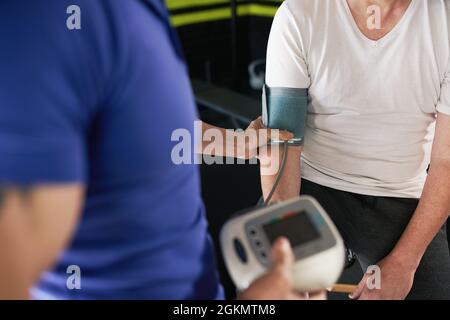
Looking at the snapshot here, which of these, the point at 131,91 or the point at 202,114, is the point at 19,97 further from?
the point at 202,114

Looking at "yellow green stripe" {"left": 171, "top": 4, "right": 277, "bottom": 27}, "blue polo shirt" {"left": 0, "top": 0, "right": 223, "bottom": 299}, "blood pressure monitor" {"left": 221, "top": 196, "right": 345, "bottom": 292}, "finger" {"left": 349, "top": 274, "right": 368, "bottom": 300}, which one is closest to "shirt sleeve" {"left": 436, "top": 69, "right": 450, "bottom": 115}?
"finger" {"left": 349, "top": 274, "right": 368, "bottom": 300}

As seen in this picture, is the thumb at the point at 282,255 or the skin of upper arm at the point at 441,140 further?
the skin of upper arm at the point at 441,140

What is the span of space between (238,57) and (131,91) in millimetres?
3650

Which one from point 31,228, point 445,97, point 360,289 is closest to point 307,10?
point 445,97

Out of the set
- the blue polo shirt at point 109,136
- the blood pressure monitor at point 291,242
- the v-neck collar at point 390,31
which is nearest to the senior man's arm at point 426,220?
the v-neck collar at point 390,31

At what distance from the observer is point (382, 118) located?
1174mm

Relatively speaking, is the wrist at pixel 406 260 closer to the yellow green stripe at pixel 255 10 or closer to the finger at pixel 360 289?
the finger at pixel 360 289

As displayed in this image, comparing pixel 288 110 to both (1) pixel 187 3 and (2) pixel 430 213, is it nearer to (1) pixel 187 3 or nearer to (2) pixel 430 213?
(2) pixel 430 213

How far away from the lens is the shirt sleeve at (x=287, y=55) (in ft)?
3.83

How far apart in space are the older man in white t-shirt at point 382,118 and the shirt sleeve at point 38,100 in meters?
0.80

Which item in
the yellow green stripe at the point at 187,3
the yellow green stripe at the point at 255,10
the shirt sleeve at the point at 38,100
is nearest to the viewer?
the shirt sleeve at the point at 38,100

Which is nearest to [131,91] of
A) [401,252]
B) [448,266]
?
[401,252]

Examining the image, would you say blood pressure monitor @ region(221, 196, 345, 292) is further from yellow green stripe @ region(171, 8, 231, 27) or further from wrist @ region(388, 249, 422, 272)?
yellow green stripe @ region(171, 8, 231, 27)

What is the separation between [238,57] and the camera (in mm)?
4062
